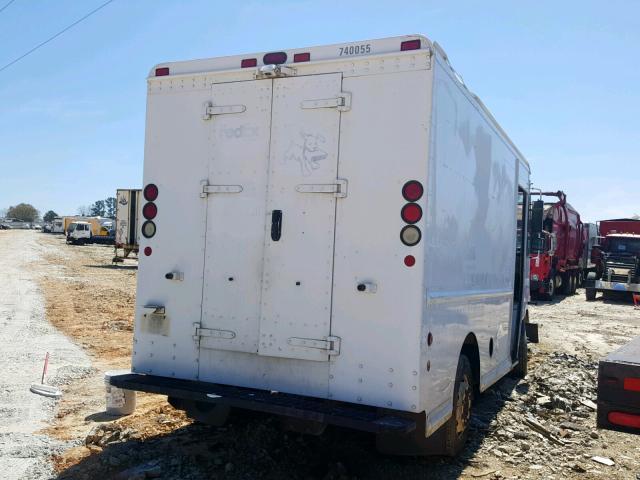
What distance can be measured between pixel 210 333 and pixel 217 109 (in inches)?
71.1

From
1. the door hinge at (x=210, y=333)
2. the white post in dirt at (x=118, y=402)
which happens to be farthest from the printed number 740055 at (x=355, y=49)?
the white post in dirt at (x=118, y=402)

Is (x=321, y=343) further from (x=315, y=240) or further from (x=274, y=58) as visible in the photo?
(x=274, y=58)

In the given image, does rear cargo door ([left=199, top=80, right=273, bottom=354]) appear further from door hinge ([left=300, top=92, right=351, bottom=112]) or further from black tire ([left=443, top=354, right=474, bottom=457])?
black tire ([left=443, top=354, right=474, bottom=457])

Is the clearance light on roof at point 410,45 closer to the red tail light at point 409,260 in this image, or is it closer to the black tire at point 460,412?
the red tail light at point 409,260

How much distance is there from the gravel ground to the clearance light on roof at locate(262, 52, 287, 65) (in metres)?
3.64

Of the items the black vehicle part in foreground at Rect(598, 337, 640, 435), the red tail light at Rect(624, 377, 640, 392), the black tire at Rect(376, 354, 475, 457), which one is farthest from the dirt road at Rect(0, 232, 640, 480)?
the red tail light at Rect(624, 377, 640, 392)

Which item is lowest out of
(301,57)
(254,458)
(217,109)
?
(254,458)

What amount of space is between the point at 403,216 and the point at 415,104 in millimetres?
795

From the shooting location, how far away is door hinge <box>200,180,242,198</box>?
4.92m

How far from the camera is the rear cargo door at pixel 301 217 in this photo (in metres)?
4.57

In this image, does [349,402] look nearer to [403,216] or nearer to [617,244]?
[403,216]

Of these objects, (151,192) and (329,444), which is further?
(329,444)

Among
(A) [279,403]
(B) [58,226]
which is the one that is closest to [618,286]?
(A) [279,403]

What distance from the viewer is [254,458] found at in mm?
5000
